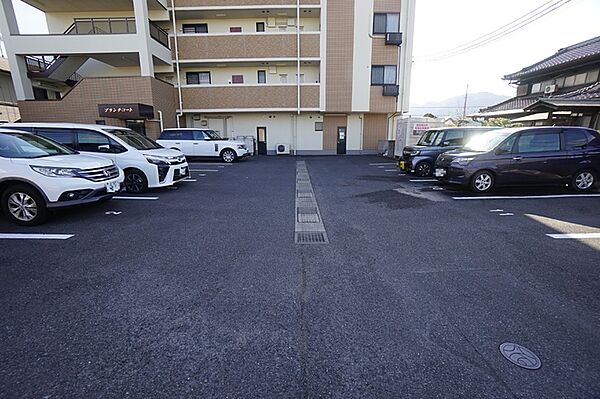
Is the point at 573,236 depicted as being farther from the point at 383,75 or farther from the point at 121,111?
the point at 121,111

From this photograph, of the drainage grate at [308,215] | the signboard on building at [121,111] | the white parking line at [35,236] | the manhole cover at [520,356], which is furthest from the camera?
the signboard on building at [121,111]

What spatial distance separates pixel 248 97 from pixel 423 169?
11.8 meters

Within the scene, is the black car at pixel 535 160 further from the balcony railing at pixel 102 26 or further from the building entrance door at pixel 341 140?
the balcony railing at pixel 102 26

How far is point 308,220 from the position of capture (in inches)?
217

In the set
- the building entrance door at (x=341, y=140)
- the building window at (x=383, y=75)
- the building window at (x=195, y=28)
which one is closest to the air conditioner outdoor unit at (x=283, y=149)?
the building entrance door at (x=341, y=140)

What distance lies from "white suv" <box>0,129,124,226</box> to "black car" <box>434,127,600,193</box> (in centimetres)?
815

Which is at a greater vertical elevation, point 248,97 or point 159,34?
point 159,34

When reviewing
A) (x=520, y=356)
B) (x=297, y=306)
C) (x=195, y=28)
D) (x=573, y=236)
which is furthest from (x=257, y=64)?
(x=520, y=356)

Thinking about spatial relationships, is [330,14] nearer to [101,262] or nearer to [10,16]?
[10,16]

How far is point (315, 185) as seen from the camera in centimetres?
905

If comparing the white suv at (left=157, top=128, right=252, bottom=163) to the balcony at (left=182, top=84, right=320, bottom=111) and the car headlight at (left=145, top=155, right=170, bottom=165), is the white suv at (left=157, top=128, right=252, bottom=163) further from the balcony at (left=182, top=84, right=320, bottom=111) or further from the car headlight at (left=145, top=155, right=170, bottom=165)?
the car headlight at (left=145, top=155, right=170, bottom=165)

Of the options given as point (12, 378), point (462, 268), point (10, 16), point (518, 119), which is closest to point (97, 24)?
point (10, 16)

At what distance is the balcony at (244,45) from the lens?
16781 millimetres

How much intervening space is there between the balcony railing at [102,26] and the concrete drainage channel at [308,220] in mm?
14385
